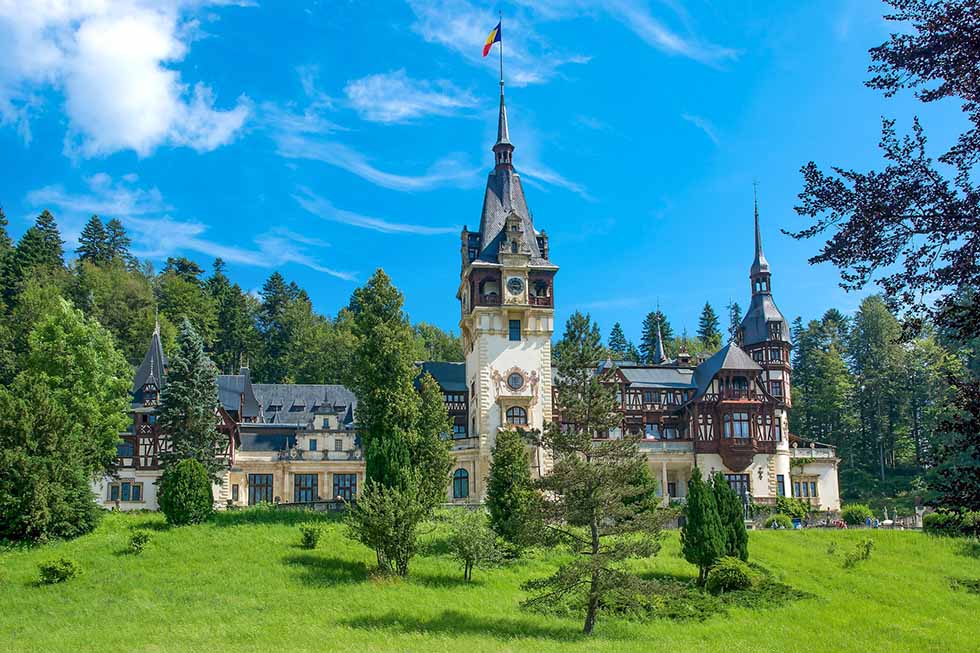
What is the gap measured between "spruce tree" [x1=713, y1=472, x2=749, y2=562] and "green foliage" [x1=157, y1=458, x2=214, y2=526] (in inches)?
988

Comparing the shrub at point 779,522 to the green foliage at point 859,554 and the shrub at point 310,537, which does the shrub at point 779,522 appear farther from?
the shrub at point 310,537

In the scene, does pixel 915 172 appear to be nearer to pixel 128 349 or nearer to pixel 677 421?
pixel 677 421

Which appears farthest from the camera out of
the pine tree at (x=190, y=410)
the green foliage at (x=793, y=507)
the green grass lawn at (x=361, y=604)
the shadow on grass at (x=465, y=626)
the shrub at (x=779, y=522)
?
the green foliage at (x=793, y=507)

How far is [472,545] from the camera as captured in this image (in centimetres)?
3981

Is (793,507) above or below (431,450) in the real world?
below

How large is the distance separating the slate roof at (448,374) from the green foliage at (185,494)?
2440 centimetres

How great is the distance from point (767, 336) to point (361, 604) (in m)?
47.7

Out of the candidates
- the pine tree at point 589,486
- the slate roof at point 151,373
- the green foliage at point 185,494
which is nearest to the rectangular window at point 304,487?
the slate roof at point 151,373

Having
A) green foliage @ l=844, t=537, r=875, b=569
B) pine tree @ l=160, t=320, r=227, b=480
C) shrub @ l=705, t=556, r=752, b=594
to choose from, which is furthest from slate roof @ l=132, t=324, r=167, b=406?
green foliage @ l=844, t=537, r=875, b=569

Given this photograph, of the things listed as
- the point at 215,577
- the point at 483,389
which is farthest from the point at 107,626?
the point at 483,389

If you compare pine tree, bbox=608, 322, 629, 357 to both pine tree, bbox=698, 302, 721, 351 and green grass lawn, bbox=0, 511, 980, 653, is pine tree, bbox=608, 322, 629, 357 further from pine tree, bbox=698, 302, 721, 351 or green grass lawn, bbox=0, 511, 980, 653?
green grass lawn, bbox=0, 511, 980, 653

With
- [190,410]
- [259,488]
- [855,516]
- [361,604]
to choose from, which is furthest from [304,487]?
[855,516]

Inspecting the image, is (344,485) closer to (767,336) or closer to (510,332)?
(510,332)

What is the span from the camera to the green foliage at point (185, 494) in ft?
152
